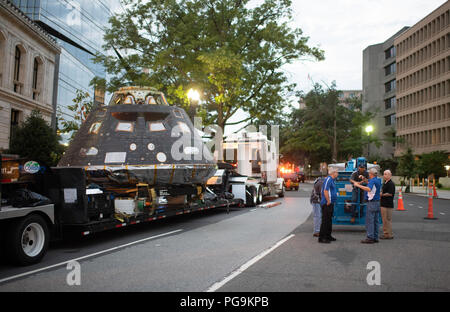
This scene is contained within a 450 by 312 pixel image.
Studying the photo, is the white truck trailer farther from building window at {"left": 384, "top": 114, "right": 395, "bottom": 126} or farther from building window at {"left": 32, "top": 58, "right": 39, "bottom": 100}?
building window at {"left": 384, "top": 114, "right": 395, "bottom": 126}

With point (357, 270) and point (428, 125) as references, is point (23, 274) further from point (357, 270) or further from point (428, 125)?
point (428, 125)

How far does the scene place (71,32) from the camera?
46906 millimetres

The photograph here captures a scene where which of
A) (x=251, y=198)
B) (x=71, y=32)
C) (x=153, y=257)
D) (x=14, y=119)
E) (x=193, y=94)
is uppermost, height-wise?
(x=71, y=32)

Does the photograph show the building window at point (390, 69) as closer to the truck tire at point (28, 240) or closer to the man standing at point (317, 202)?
the man standing at point (317, 202)

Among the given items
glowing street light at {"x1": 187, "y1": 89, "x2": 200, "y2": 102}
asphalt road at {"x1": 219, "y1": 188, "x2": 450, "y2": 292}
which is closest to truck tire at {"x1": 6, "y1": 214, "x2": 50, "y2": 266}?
asphalt road at {"x1": 219, "y1": 188, "x2": 450, "y2": 292}

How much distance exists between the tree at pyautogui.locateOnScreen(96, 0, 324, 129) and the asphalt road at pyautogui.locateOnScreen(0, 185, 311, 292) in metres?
10.8

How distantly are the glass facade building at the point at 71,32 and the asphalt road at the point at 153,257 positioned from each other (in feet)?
96.3

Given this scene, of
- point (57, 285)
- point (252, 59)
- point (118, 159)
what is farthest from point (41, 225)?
point (252, 59)

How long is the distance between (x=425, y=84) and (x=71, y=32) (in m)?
50.7

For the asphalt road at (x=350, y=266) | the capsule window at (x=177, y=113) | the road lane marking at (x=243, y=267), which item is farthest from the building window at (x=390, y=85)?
the road lane marking at (x=243, y=267)

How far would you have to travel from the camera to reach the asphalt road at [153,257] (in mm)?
5926

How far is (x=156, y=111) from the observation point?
11.8 metres

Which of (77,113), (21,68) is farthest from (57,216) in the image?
(21,68)

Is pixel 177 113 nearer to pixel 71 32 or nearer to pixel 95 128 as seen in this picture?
pixel 95 128
